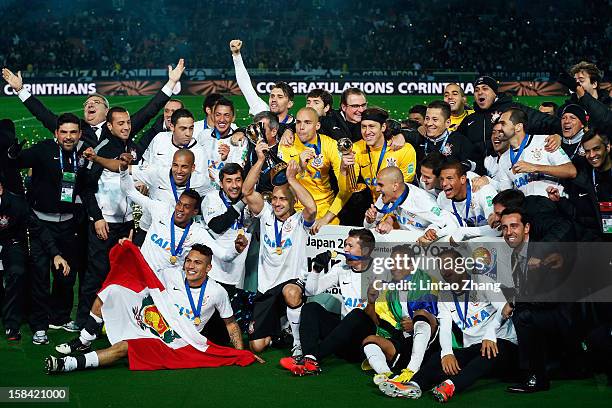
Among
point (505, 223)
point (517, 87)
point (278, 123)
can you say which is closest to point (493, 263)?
point (505, 223)

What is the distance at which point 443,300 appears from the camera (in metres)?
7.88

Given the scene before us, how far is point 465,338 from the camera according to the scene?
7.89 meters

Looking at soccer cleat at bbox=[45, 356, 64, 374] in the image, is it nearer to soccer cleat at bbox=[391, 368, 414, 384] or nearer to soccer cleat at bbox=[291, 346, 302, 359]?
soccer cleat at bbox=[291, 346, 302, 359]

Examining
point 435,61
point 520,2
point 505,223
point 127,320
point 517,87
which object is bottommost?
point 127,320

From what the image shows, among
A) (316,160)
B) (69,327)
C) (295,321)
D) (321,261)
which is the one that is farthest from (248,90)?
(295,321)

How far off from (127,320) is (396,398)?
8.57ft

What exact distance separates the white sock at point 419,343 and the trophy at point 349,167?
2078 millimetres

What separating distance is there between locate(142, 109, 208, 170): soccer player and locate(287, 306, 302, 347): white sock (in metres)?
2.07

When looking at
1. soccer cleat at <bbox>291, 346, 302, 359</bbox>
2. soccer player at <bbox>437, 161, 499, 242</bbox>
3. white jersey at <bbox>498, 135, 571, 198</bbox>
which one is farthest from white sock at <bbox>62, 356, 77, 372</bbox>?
white jersey at <bbox>498, 135, 571, 198</bbox>

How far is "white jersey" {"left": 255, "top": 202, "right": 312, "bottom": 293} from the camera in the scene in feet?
29.9

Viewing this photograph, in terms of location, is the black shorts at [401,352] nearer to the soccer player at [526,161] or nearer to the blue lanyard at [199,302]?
the blue lanyard at [199,302]

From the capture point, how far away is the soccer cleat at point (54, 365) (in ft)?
26.5

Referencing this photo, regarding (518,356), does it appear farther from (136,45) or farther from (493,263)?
(136,45)

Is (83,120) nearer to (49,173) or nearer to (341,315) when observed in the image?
(49,173)
